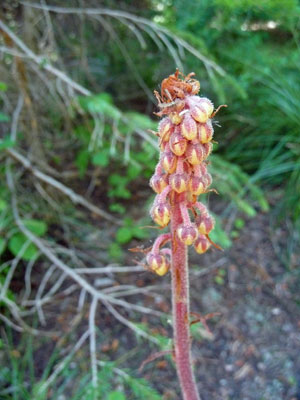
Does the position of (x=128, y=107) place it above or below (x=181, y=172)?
above

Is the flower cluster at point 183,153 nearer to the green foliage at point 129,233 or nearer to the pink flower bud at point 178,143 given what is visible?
the pink flower bud at point 178,143

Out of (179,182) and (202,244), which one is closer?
(179,182)

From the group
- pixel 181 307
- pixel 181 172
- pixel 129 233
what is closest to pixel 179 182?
pixel 181 172

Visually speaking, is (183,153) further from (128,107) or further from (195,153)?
(128,107)

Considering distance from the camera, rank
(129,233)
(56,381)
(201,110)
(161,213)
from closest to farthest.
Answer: (201,110) < (161,213) < (56,381) < (129,233)

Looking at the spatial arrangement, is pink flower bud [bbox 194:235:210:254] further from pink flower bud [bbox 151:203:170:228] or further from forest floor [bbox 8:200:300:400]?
forest floor [bbox 8:200:300:400]

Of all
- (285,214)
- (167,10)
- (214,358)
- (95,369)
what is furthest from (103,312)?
(167,10)
